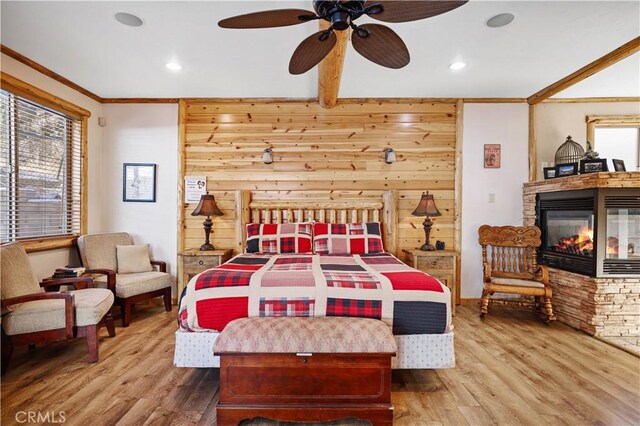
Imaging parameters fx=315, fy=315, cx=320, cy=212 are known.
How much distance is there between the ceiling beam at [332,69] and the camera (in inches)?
90.2

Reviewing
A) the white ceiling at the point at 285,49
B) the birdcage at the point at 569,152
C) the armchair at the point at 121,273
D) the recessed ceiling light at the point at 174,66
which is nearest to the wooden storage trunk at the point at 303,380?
the armchair at the point at 121,273

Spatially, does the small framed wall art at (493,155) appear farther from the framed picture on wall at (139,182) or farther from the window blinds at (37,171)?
the window blinds at (37,171)

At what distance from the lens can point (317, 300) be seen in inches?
80.4

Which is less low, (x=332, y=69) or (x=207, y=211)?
(x=332, y=69)

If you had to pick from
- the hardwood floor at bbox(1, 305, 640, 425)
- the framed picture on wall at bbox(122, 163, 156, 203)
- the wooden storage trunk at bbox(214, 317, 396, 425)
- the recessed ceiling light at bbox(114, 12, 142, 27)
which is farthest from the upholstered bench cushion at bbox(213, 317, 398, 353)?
the framed picture on wall at bbox(122, 163, 156, 203)

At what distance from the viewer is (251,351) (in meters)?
1.68

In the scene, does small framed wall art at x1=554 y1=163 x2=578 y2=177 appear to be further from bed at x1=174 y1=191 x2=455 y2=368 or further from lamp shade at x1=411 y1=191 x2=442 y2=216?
bed at x1=174 y1=191 x2=455 y2=368

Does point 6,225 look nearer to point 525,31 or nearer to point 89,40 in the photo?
point 89,40

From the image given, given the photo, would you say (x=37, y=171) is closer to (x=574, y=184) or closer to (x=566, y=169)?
(x=574, y=184)

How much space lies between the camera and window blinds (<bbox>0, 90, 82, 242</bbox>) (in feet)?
9.46

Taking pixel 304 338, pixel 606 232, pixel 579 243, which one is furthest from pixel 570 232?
pixel 304 338

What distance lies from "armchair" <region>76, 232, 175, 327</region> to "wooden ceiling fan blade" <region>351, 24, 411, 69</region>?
307cm

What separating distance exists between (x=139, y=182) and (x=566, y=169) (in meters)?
5.13

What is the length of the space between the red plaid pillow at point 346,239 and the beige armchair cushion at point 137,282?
5.76 feet
